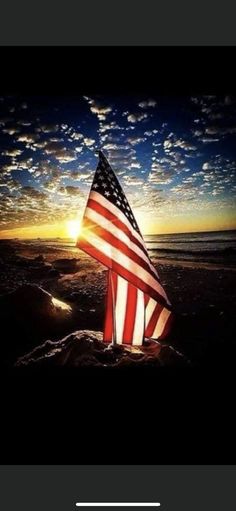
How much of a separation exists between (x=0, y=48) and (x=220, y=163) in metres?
2.48

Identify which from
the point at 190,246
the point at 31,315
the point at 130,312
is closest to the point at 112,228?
the point at 130,312

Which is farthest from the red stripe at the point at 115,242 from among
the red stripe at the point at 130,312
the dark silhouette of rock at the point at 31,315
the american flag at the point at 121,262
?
the dark silhouette of rock at the point at 31,315

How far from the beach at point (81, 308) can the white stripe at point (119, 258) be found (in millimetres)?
839

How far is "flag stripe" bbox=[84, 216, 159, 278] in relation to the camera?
2172 millimetres

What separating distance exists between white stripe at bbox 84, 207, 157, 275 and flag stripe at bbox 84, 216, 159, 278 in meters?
0.02

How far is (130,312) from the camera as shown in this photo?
8.28 ft

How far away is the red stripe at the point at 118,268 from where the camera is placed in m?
2.17

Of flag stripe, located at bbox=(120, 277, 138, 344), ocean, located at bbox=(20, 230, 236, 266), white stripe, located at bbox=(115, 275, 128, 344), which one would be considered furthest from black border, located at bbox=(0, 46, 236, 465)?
ocean, located at bbox=(20, 230, 236, 266)

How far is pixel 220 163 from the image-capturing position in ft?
10.4

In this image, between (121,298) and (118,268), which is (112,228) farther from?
(121,298)

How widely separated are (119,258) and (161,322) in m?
0.85

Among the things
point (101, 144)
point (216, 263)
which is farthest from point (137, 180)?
point (216, 263)
